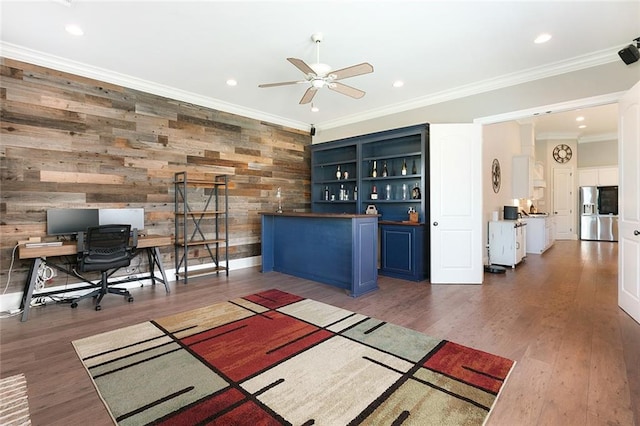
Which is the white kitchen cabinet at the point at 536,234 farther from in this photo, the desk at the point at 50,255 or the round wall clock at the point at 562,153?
the desk at the point at 50,255

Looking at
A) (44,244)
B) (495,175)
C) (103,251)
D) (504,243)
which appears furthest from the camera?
(495,175)

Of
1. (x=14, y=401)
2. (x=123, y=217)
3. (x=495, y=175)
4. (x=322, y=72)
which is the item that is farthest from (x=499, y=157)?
(x=14, y=401)

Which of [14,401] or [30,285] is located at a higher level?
[30,285]

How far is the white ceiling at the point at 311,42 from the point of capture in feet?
9.24

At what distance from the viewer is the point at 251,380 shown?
2.07m

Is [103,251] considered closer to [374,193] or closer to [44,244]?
[44,244]

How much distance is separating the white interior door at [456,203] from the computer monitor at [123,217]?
436 centimetres

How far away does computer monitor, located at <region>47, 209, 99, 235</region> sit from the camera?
371 cm

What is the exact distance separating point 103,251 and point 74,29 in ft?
7.94

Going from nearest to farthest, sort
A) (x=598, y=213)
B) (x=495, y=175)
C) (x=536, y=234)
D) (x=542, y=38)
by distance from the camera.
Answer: (x=542, y=38)
(x=495, y=175)
(x=536, y=234)
(x=598, y=213)

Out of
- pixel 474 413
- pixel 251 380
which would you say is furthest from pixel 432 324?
pixel 251 380

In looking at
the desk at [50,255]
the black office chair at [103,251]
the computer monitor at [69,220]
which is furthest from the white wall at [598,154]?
the computer monitor at [69,220]

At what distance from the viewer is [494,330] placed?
287cm

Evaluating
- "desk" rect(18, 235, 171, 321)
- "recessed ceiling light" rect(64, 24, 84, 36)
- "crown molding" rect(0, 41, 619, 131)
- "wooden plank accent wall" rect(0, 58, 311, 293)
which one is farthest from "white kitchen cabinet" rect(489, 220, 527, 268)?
"recessed ceiling light" rect(64, 24, 84, 36)
